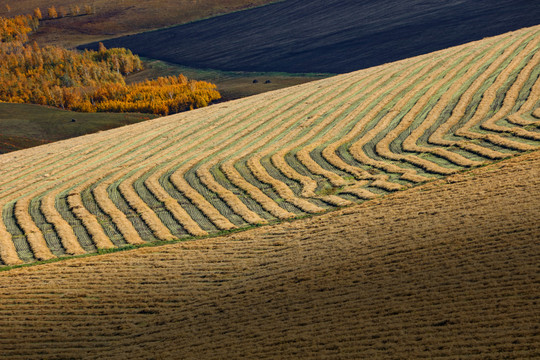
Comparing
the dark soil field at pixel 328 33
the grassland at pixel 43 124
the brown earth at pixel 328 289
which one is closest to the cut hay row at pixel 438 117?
the brown earth at pixel 328 289

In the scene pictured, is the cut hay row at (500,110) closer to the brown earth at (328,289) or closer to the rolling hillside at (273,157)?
the rolling hillside at (273,157)

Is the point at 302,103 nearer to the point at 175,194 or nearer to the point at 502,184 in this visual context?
the point at 175,194

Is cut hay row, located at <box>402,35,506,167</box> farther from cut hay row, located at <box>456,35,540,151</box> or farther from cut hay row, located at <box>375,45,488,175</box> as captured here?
cut hay row, located at <box>456,35,540,151</box>

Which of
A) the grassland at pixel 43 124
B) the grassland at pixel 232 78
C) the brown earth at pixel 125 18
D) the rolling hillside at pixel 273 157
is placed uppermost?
the brown earth at pixel 125 18

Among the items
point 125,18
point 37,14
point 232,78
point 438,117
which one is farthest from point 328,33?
point 37,14

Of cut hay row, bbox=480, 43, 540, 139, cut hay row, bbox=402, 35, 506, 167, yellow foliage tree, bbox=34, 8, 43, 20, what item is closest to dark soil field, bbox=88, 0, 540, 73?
yellow foliage tree, bbox=34, 8, 43, 20

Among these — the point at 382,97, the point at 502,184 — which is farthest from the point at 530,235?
the point at 382,97
